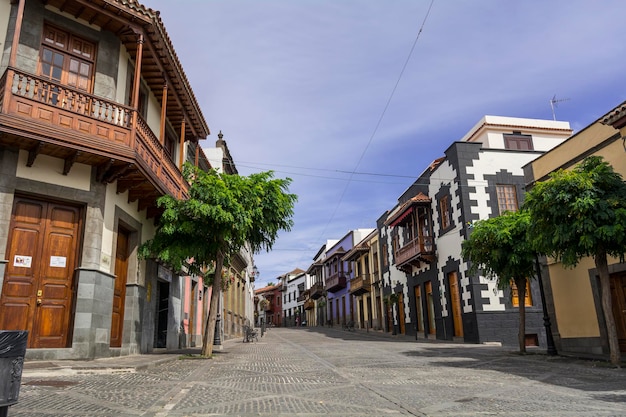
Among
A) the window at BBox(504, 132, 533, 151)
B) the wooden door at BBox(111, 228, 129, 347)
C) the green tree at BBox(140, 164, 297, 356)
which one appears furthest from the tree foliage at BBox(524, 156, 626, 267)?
the window at BBox(504, 132, 533, 151)

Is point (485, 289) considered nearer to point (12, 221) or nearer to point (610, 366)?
point (610, 366)

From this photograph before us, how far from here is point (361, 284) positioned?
38.8m

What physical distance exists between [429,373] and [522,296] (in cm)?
644

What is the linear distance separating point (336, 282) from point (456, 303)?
25.4m

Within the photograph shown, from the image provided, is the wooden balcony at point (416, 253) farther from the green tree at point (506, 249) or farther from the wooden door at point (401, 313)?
the green tree at point (506, 249)

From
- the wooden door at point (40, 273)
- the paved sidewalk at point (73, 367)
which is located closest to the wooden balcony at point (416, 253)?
the paved sidewalk at point (73, 367)

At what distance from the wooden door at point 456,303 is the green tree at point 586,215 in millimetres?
11484

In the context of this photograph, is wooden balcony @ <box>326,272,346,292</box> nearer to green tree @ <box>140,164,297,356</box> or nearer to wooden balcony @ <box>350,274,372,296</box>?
wooden balcony @ <box>350,274,372,296</box>

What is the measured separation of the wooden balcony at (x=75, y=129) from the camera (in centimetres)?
897

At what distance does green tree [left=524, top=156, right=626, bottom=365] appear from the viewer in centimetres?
966

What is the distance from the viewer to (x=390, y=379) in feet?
27.3

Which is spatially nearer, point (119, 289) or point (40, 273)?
point (40, 273)

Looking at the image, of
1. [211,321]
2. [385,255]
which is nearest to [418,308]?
[385,255]

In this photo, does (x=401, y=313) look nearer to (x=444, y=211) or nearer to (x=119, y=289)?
(x=444, y=211)
